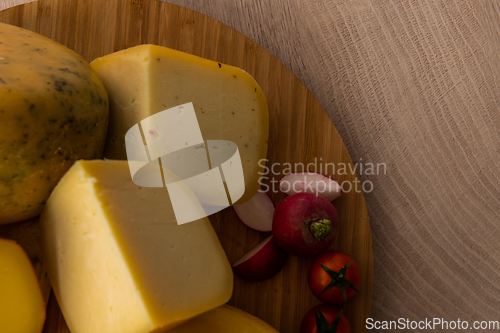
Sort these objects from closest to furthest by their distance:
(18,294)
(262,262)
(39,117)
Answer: (39,117) < (18,294) < (262,262)

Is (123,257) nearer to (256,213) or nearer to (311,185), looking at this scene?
(256,213)

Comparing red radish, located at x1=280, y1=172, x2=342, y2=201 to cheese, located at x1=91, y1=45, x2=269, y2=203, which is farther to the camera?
red radish, located at x1=280, y1=172, x2=342, y2=201

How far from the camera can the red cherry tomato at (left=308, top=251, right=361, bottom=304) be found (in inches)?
37.1

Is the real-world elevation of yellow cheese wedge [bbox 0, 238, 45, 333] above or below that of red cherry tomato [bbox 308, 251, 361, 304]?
below

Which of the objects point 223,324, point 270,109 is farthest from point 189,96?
point 223,324

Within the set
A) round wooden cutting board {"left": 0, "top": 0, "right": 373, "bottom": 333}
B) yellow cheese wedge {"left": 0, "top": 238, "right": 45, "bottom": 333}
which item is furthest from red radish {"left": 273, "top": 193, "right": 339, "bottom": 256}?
yellow cheese wedge {"left": 0, "top": 238, "right": 45, "bottom": 333}

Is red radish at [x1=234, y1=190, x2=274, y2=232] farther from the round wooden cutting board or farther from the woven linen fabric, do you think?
the woven linen fabric

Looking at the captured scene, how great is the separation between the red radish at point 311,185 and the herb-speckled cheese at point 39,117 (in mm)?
551

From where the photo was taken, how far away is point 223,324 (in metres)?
0.87

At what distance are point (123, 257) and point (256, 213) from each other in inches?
16.6

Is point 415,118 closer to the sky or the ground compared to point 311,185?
closer to the sky

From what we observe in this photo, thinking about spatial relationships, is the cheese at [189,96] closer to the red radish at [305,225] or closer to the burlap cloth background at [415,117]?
the red radish at [305,225]

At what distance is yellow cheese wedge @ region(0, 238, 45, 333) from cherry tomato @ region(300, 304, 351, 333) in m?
0.71

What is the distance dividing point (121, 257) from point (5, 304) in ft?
1.15
